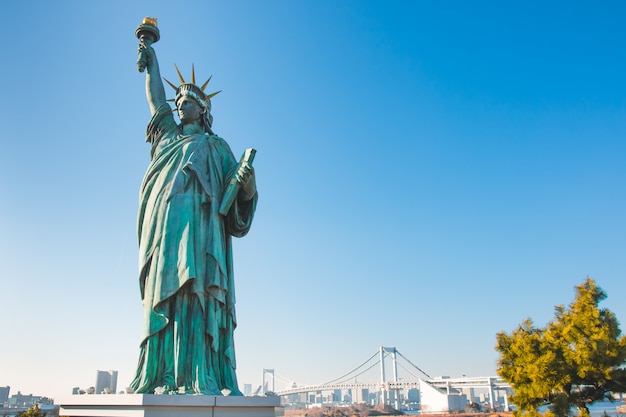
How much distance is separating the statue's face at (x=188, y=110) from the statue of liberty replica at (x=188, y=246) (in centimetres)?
2

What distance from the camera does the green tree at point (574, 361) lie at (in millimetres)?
11016

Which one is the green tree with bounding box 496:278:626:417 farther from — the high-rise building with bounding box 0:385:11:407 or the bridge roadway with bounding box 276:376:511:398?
the high-rise building with bounding box 0:385:11:407

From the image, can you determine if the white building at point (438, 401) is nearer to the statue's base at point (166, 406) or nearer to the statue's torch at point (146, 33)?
the statue's base at point (166, 406)

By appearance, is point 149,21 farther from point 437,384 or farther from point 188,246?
point 437,384

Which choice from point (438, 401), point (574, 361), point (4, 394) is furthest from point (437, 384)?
point (574, 361)

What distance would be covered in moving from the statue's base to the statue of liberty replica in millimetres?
402

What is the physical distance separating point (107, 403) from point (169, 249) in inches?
88.7

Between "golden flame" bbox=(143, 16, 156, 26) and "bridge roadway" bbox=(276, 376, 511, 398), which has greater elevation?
"golden flame" bbox=(143, 16, 156, 26)

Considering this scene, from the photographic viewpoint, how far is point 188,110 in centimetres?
863

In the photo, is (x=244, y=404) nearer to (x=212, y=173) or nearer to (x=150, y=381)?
(x=150, y=381)

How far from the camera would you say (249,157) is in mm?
7742

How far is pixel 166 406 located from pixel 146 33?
6.87 metres

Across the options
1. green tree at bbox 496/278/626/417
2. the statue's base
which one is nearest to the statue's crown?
the statue's base

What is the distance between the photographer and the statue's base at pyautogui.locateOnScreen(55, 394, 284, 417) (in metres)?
5.68
